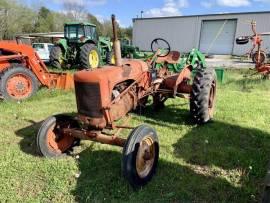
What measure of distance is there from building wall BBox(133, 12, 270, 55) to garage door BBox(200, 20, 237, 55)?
0.45m

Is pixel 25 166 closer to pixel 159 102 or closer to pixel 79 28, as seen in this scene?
pixel 159 102

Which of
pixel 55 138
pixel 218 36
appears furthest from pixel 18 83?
pixel 218 36

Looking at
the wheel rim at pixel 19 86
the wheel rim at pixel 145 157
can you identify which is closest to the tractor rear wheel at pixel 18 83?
the wheel rim at pixel 19 86

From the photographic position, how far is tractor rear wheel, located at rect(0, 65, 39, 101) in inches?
280

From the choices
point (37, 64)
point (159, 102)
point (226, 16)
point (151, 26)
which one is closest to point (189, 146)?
point (159, 102)

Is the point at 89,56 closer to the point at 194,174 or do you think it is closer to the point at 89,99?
the point at 89,99

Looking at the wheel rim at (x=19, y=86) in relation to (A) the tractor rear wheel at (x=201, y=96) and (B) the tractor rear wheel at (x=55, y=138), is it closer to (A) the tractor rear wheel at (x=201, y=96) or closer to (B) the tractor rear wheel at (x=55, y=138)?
(B) the tractor rear wheel at (x=55, y=138)

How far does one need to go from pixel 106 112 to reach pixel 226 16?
89.7 feet

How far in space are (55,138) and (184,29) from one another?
2840 centimetres

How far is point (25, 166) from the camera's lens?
3949 mm

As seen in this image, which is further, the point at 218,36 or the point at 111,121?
the point at 218,36

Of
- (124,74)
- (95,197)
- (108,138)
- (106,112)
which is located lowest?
(95,197)

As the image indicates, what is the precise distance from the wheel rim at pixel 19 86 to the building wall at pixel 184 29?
2190cm

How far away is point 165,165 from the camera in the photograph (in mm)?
4062
